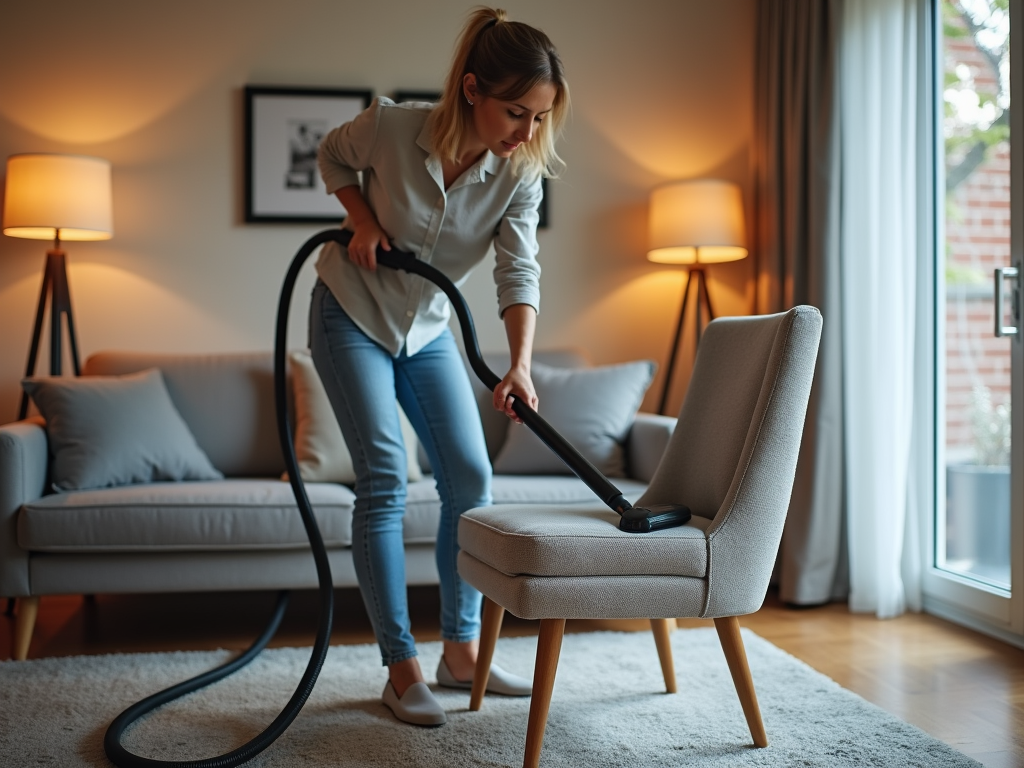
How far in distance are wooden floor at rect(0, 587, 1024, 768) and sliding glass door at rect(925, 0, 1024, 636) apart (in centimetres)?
20

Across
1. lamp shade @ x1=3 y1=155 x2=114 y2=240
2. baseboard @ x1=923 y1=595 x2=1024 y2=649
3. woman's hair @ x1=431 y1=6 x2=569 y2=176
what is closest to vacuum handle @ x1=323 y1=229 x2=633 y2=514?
woman's hair @ x1=431 y1=6 x2=569 y2=176

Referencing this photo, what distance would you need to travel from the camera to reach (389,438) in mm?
2070

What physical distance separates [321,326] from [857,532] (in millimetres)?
2032

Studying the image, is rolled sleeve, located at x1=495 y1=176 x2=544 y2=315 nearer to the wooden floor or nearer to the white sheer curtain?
the wooden floor

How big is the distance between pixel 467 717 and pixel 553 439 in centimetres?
64

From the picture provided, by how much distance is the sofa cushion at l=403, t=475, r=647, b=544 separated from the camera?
2797mm

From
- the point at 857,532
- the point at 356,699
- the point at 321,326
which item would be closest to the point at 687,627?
the point at 857,532

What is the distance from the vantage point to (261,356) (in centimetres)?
345

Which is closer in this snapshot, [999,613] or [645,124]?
[999,613]

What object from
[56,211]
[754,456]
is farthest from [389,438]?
[56,211]

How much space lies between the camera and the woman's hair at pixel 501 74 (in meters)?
1.87

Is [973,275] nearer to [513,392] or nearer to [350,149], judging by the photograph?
[513,392]

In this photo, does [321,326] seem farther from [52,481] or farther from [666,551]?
[52,481]

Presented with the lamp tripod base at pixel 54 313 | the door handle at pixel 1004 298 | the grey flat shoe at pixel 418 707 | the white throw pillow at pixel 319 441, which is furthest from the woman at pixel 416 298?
the lamp tripod base at pixel 54 313
